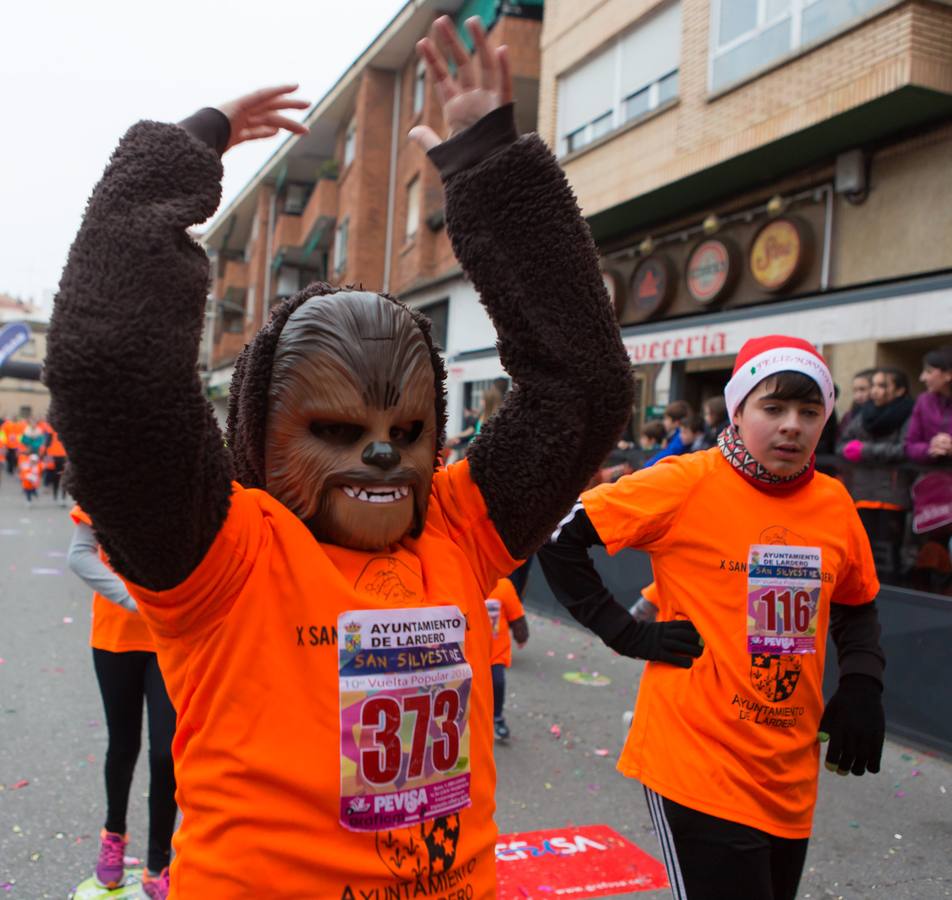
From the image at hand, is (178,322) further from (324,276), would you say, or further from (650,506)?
(324,276)

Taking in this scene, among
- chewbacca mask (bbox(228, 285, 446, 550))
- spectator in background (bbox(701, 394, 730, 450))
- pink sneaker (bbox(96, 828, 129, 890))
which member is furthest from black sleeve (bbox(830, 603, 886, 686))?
spectator in background (bbox(701, 394, 730, 450))

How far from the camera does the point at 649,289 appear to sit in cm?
1237

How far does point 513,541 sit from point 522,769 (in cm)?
343

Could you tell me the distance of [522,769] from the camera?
15.7 feet

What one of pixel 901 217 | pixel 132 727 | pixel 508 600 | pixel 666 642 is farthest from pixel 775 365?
pixel 901 217

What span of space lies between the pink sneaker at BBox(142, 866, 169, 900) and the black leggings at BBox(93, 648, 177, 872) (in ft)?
0.09

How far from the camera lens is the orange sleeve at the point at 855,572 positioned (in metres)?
2.54

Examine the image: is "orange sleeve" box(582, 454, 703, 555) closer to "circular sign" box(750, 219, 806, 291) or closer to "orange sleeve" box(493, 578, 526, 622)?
"orange sleeve" box(493, 578, 526, 622)

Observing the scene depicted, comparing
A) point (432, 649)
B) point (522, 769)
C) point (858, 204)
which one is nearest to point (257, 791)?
point (432, 649)

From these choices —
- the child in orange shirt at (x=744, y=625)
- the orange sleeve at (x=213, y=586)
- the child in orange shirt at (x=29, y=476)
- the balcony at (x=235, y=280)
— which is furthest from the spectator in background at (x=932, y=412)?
the balcony at (x=235, y=280)

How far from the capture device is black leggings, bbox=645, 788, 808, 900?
2107mm

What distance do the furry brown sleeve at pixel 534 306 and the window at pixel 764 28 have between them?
8.37m

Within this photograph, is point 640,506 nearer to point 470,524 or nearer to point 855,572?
point 855,572

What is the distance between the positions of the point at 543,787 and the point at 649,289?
8929mm
